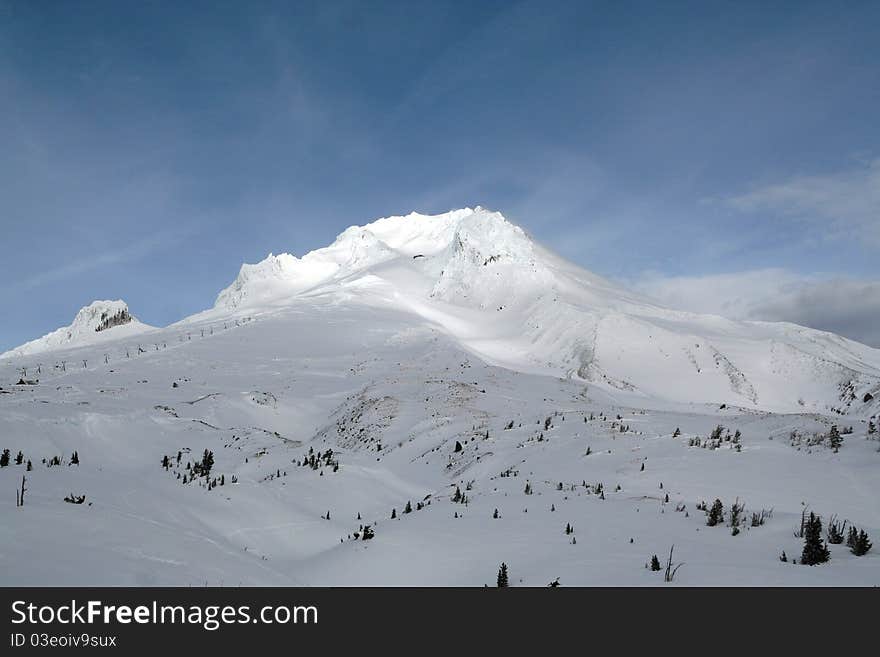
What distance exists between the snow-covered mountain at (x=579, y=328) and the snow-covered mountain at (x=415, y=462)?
416mm

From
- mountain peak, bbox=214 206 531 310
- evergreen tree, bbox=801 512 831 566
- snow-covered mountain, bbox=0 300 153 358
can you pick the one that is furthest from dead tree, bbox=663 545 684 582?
snow-covered mountain, bbox=0 300 153 358

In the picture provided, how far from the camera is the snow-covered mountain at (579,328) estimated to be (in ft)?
163

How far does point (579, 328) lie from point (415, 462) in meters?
40.0

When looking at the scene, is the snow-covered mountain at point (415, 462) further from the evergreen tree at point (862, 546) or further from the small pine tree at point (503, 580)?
the small pine tree at point (503, 580)

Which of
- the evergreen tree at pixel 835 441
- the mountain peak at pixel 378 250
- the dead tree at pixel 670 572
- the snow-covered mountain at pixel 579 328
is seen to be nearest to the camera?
the dead tree at pixel 670 572

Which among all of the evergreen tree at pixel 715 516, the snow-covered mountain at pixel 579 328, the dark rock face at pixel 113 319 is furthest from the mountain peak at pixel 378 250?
the evergreen tree at pixel 715 516

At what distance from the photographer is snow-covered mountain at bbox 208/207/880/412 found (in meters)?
49.8

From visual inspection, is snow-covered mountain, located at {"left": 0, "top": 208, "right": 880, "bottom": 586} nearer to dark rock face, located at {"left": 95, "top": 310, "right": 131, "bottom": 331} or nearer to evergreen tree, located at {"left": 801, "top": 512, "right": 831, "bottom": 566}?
evergreen tree, located at {"left": 801, "top": 512, "right": 831, "bottom": 566}

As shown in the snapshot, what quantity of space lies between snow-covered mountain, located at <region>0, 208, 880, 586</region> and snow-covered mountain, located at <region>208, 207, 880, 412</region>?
42cm

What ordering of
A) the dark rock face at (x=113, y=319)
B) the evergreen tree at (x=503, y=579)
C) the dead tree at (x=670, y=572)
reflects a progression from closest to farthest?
the dead tree at (x=670, y=572)
the evergreen tree at (x=503, y=579)
the dark rock face at (x=113, y=319)
